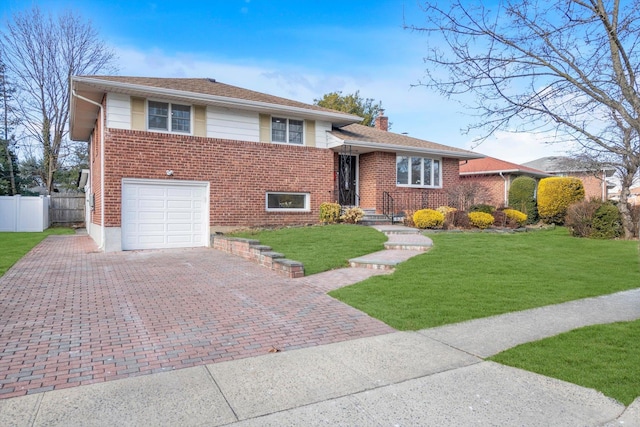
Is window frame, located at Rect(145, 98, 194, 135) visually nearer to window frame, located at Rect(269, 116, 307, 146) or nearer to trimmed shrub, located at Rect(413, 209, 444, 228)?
window frame, located at Rect(269, 116, 307, 146)

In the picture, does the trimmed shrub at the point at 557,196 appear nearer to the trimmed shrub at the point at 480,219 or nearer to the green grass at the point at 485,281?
the trimmed shrub at the point at 480,219

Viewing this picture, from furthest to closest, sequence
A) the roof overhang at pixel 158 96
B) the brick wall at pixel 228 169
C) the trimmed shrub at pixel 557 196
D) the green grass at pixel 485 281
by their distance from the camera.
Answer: the trimmed shrub at pixel 557 196 → the brick wall at pixel 228 169 → the roof overhang at pixel 158 96 → the green grass at pixel 485 281

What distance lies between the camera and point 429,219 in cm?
1458

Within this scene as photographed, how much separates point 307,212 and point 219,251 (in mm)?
4291

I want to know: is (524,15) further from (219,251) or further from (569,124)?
(219,251)

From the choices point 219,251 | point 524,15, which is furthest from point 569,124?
point 219,251

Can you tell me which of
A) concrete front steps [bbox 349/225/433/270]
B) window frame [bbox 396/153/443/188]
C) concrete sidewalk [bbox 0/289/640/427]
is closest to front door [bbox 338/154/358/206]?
window frame [bbox 396/153/443/188]

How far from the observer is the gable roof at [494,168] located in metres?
24.9

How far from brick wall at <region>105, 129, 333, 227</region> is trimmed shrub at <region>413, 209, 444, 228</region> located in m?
3.60

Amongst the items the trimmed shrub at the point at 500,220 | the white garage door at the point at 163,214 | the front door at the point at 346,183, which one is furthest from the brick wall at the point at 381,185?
the white garage door at the point at 163,214

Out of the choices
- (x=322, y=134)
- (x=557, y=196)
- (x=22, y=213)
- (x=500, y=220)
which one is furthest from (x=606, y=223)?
(x=22, y=213)

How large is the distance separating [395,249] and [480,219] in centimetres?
557

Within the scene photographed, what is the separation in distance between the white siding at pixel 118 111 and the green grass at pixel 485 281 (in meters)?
9.08

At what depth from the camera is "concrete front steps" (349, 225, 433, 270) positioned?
29.2ft
